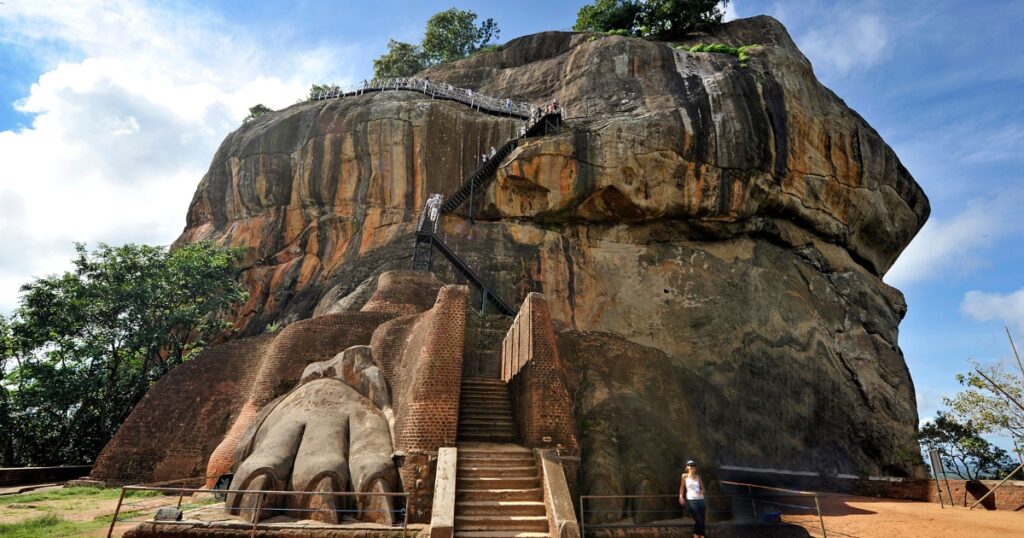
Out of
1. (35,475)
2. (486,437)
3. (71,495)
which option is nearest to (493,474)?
(486,437)

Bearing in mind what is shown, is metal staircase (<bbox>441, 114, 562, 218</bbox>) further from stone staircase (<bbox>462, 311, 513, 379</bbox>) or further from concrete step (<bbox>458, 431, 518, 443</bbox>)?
concrete step (<bbox>458, 431, 518, 443</bbox>)

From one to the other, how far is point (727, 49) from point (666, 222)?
1111 cm

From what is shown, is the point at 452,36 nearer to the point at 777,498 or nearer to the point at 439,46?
the point at 439,46

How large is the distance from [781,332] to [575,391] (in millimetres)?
17018

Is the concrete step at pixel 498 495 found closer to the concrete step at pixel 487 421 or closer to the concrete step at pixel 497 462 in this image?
the concrete step at pixel 497 462

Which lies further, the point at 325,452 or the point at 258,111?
the point at 258,111

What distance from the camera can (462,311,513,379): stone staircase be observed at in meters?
12.9

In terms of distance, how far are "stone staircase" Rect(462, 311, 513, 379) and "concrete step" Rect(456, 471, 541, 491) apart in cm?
404

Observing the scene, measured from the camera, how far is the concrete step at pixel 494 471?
8.53 metres

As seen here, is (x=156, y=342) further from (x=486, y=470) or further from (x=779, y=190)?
(x=779, y=190)

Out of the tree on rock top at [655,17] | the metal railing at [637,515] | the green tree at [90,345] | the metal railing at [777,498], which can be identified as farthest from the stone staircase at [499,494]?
the tree on rock top at [655,17]

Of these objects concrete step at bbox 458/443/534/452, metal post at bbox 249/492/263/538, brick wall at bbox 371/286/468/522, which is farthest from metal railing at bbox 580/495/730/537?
metal post at bbox 249/492/263/538

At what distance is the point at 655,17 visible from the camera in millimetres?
35969

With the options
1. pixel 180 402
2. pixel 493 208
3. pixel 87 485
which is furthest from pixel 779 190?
pixel 87 485
